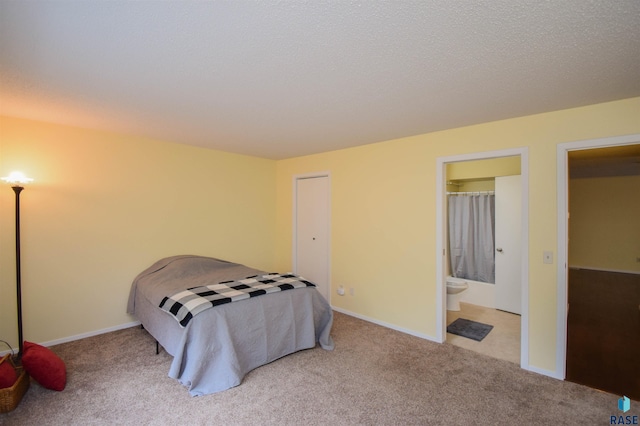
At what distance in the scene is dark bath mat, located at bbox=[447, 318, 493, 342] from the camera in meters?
3.38

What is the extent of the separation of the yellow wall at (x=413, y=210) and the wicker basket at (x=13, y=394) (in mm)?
3177

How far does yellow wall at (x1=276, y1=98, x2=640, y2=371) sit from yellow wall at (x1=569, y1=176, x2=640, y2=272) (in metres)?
6.51

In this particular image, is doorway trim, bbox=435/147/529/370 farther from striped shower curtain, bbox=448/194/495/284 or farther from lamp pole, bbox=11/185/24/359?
lamp pole, bbox=11/185/24/359

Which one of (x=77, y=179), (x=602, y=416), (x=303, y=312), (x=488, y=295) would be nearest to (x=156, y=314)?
(x=303, y=312)

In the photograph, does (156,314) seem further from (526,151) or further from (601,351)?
(601,351)

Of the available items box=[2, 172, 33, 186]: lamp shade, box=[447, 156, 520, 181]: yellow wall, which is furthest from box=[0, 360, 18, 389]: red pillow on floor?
box=[447, 156, 520, 181]: yellow wall

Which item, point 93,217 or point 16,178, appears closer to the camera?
point 16,178

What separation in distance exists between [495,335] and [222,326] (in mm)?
2986

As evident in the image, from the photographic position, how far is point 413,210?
3424 millimetres

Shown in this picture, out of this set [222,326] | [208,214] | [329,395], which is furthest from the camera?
[208,214]

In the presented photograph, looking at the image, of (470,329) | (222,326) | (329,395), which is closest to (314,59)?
(222,326)

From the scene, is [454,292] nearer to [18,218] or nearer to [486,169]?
[486,169]

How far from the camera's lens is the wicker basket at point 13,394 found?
200cm

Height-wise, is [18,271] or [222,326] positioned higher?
[18,271]
